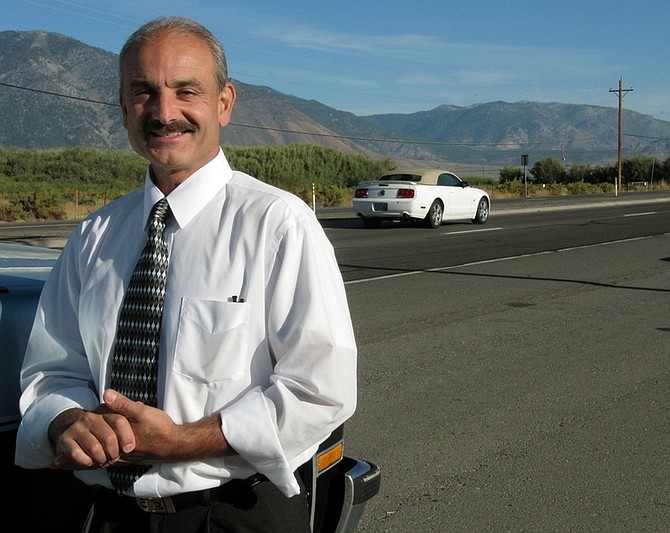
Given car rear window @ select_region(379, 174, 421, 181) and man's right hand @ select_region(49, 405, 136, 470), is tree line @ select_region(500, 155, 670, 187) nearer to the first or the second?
car rear window @ select_region(379, 174, 421, 181)

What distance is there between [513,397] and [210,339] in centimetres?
460

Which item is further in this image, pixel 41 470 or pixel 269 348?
pixel 41 470

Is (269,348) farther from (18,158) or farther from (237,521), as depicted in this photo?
(18,158)

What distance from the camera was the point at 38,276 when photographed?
287 cm

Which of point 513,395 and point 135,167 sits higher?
point 135,167

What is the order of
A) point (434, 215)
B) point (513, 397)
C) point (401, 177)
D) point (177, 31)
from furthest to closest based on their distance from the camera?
point (401, 177) < point (434, 215) < point (513, 397) < point (177, 31)

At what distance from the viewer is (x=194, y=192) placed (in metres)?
2.04

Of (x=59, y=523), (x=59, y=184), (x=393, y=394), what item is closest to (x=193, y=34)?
(x=59, y=523)

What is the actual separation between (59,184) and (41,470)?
216 ft

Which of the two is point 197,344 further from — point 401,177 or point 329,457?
point 401,177

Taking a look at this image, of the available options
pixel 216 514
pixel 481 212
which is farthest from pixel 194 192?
pixel 481 212

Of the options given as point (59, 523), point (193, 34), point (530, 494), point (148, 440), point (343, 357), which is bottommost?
point (530, 494)

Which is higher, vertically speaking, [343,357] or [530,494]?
[343,357]

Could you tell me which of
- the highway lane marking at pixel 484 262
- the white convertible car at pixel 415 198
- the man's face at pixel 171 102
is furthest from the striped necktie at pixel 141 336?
the white convertible car at pixel 415 198
